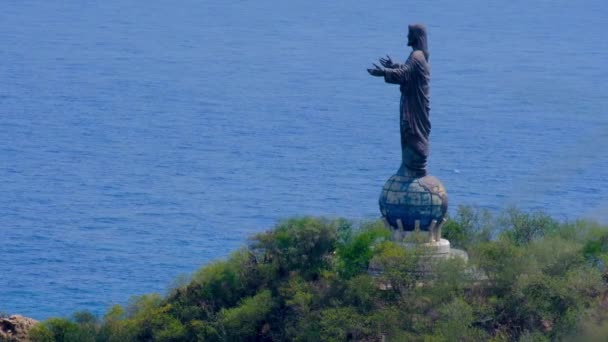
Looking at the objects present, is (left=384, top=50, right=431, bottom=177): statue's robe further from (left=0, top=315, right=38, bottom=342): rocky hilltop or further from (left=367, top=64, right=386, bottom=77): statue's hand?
(left=0, top=315, right=38, bottom=342): rocky hilltop

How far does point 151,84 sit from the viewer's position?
174 metres

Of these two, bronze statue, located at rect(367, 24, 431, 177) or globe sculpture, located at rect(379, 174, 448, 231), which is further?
globe sculpture, located at rect(379, 174, 448, 231)

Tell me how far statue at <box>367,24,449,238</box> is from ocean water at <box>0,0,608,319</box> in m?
21.0

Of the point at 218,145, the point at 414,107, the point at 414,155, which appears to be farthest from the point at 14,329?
the point at 218,145

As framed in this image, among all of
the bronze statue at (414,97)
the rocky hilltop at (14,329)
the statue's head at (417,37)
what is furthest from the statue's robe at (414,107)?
the rocky hilltop at (14,329)

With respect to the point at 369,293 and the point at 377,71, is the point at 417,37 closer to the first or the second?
the point at 377,71

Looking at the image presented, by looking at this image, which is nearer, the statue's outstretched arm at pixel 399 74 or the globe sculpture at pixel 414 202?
the statue's outstretched arm at pixel 399 74

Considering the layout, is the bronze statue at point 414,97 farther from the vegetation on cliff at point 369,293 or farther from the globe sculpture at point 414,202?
the vegetation on cliff at point 369,293

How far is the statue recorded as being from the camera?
2078 inches

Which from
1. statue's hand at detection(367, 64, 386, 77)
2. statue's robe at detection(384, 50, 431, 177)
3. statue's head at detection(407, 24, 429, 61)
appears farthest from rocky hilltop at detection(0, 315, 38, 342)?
statue's head at detection(407, 24, 429, 61)

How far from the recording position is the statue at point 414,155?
52781mm

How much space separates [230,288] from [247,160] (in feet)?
255

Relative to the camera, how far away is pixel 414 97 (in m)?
52.9

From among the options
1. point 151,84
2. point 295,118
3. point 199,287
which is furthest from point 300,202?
point 151,84
